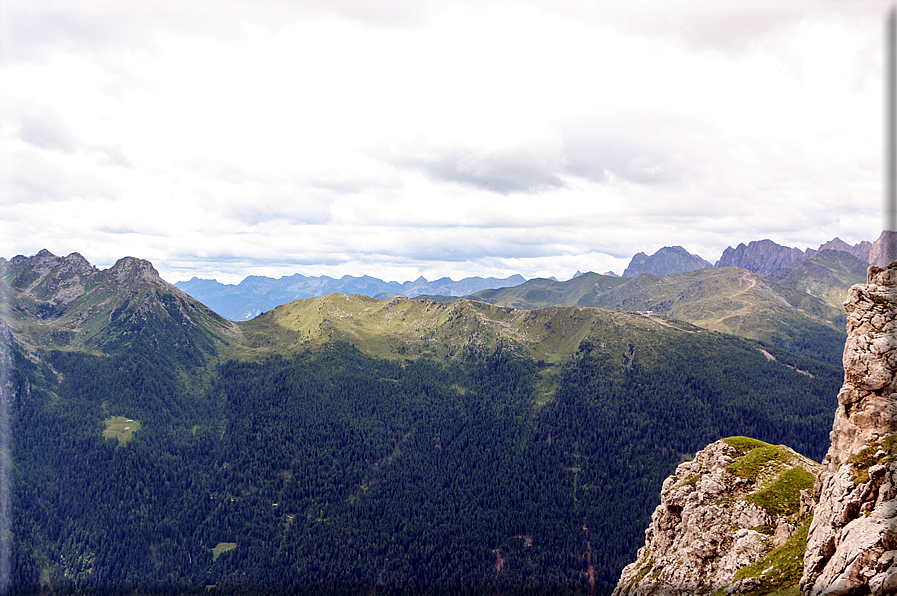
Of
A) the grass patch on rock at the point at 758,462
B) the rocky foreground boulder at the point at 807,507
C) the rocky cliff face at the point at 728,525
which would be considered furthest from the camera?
the grass patch on rock at the point at 758,462

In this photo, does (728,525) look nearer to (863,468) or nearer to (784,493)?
(784,493)

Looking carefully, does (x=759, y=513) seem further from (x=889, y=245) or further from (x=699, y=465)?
(x=889, y=245)

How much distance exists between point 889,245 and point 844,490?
22152 mm

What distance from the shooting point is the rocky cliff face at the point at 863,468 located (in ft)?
87.0

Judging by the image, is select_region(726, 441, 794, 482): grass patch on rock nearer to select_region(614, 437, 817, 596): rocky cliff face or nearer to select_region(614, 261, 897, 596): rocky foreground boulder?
select_region(614, 437, 817, 596): rocky cliff face

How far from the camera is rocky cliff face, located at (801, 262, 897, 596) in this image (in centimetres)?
2653

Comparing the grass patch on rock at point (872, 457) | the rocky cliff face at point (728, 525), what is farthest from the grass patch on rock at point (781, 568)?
the grass patch on rock at point (872, 457)

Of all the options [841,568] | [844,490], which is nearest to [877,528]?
[841,568]

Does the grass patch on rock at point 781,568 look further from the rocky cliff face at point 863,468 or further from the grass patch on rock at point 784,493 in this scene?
the rocky cliff face at point 863,468

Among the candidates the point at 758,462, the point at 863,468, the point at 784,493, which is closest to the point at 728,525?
the point at 784,493

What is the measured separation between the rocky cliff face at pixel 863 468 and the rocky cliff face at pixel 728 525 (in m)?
8.24

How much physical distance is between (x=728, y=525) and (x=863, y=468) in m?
21.3

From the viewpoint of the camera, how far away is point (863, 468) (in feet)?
108

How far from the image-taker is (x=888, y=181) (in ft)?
58.2
